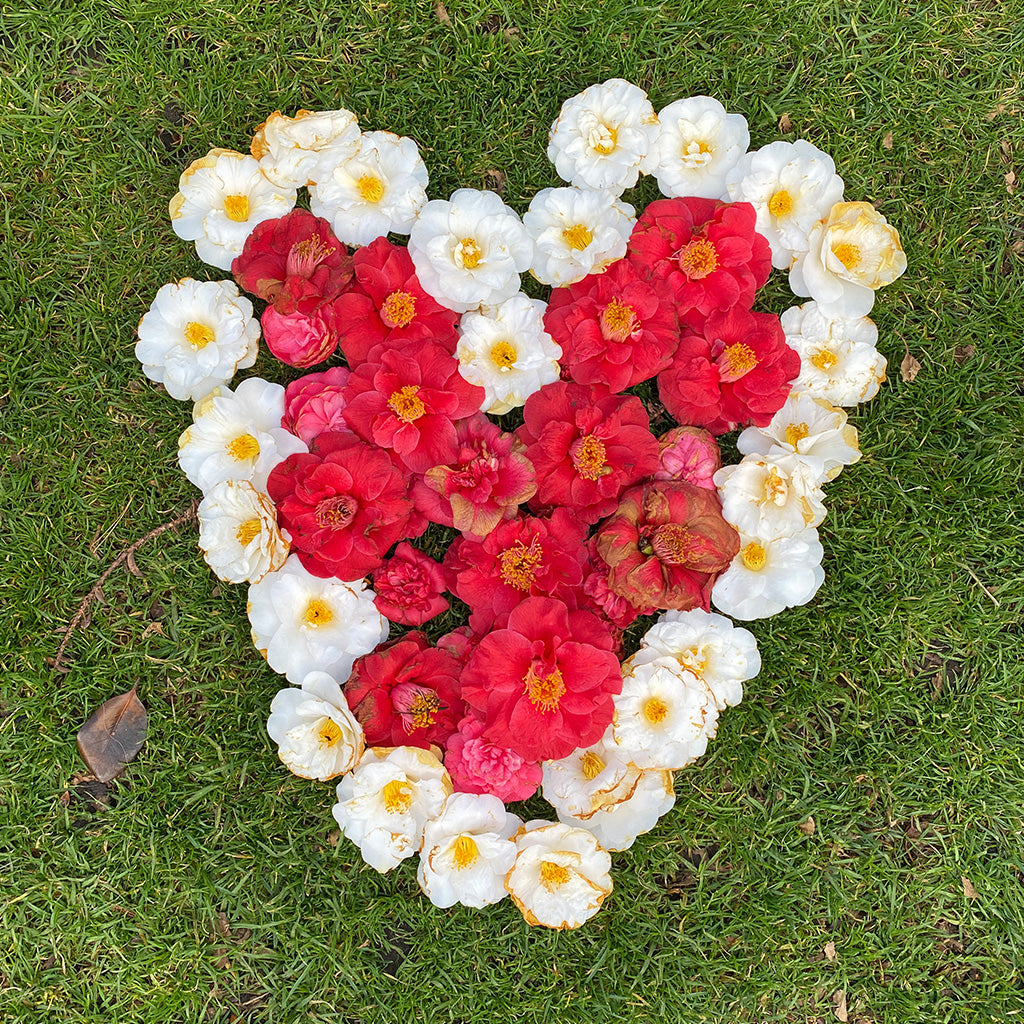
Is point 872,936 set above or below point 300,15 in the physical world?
below

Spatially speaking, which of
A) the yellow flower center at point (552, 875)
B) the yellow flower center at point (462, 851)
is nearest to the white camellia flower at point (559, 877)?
the yellow flower center at point (552, 875)

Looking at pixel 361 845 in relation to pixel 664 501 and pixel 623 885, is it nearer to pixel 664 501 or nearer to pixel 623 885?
pixel 623 885

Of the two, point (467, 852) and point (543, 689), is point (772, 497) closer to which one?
point (543, 689)

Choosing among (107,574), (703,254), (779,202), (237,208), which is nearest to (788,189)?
(779,202)

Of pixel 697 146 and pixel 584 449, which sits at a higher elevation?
pixel 697 146

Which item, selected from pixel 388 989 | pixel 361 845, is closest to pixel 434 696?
pixel 361 845

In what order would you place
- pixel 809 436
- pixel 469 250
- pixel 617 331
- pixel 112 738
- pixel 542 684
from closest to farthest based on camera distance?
pixel 542 684, pixel 617 331, pixel 469 250, pixel 809 436, pixel 112 738
